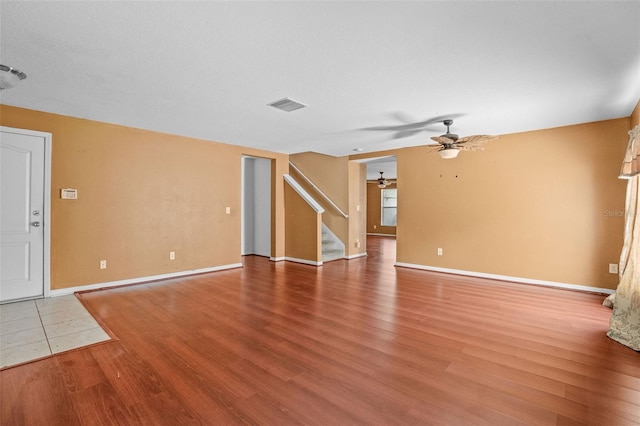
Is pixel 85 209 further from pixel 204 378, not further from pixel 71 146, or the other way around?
pixel 204 378

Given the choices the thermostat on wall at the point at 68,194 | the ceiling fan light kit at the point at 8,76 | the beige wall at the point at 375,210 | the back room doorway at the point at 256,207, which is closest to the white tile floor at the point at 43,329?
the thermostat on wall at the point at 68,194

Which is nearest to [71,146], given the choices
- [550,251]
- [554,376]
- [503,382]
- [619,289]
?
[503,382]

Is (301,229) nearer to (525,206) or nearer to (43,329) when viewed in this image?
(525,206)

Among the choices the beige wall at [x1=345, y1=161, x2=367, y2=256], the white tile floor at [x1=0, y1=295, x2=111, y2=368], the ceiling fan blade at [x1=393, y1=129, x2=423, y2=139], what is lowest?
the white tile floor at [x1=0, y1=295, x2=111, y2=368]

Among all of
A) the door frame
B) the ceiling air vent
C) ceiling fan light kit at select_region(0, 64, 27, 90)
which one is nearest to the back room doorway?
the ceiling air vent

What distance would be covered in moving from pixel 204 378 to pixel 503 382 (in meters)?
2.07

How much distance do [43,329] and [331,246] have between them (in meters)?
5.40

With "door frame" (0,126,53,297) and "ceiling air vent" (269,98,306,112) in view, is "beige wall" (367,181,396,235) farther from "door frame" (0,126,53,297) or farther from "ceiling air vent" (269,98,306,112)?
"door frame" (0,126,53,297)

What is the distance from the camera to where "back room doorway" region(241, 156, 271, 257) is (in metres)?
7.31

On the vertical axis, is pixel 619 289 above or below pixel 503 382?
above

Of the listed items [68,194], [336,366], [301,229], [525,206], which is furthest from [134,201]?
[525,206]

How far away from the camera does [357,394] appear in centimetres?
193

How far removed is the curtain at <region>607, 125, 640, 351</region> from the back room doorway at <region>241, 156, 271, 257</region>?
234 inches

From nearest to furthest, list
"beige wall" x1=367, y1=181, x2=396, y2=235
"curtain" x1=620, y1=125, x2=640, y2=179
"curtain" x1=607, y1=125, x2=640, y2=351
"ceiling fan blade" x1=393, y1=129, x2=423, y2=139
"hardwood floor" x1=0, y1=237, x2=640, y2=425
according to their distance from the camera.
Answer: "hardwood floor" x1=0, y1=237, x2=640, y2=425 → "curtain" x1=607, y1=125, x2=640, y2=351 → "curtain" x1=620, y1=125, x2=640, y2=179 → "ceiling fan blade" x1=393, y1=129, x2=423, y2=139 → "beige wall" x1=367, y1=181, x2=396, y2=235
